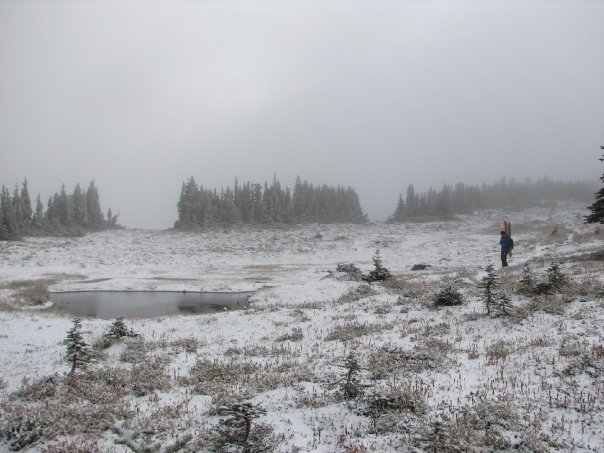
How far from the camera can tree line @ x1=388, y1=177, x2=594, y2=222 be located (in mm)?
108044

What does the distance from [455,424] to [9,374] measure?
1111 centimetres

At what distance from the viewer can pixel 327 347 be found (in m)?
11.5

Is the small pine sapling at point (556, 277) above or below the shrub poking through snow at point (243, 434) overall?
above

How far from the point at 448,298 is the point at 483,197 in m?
137

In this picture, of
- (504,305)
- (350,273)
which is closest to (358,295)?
(504,305)

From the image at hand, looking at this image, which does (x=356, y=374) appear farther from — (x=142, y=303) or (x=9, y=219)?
(x=9, y=219)

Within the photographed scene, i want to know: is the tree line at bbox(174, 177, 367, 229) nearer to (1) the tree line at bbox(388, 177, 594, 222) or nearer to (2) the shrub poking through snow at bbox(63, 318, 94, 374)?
(1) the tree line at bbox(388, 177, 594, 222)

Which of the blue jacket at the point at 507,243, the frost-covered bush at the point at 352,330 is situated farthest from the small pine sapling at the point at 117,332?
the blue jacket at the point at 507,243

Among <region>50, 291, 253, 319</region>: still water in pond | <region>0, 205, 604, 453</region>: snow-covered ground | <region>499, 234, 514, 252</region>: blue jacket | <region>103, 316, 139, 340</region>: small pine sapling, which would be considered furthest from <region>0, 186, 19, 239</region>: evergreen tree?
<region>499, 234, 514, 252</region>: blue jacket

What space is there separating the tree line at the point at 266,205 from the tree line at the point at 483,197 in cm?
1496

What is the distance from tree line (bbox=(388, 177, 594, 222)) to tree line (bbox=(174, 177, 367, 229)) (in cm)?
1496

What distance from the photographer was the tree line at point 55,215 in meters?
65.7

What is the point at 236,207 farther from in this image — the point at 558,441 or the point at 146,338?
Result: the point at 558,441

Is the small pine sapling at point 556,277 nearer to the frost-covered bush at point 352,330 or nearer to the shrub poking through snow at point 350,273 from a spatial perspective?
the frost-covered bush at point 352,330
